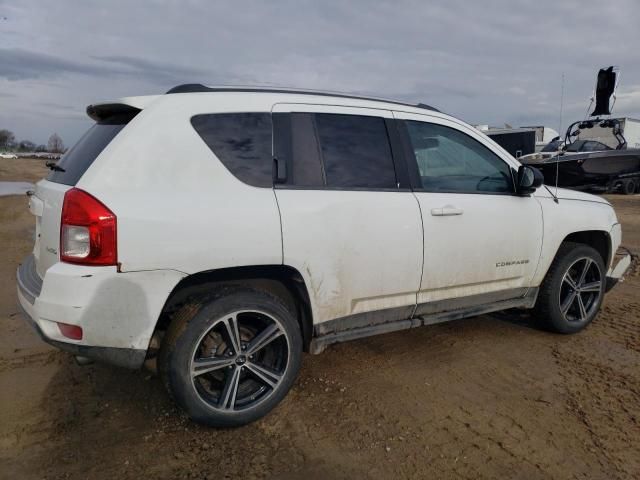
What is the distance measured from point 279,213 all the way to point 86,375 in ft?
6.40

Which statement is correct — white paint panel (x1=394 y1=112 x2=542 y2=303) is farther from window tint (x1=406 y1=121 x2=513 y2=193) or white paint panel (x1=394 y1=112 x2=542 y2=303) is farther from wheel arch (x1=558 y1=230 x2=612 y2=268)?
wheel arch (x1=558 y1=230 x2=612 y2=268)

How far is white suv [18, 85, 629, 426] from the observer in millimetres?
2525

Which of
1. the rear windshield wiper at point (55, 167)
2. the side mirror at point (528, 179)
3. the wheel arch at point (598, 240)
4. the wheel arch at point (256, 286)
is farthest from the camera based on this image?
the wheel arch at point (598, 240)

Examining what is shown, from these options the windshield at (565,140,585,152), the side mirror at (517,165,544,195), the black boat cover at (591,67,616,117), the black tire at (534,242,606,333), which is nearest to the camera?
the side mirror at (517,165,544,195)

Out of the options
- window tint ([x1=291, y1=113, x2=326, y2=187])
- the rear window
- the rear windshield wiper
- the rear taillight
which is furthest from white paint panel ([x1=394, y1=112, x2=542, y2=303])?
the rear windshield wiper

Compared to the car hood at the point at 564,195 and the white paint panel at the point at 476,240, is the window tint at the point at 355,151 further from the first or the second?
the car hood at the point at 564,195

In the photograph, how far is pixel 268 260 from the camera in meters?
2.83

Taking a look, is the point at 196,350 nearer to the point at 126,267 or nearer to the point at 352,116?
the point at 126,267

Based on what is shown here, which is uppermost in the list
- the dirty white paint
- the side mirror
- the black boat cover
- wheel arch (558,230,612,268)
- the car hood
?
the black boat cover

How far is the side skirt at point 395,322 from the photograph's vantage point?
10.4 ft

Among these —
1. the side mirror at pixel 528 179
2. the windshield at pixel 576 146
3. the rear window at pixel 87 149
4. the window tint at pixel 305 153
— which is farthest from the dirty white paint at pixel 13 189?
the windshield at pixel 576 146

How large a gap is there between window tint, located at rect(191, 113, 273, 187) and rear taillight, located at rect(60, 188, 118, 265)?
690mm

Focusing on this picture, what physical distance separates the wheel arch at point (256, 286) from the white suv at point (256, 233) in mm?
12

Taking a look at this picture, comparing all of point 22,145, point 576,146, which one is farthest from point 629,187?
point 22,145
